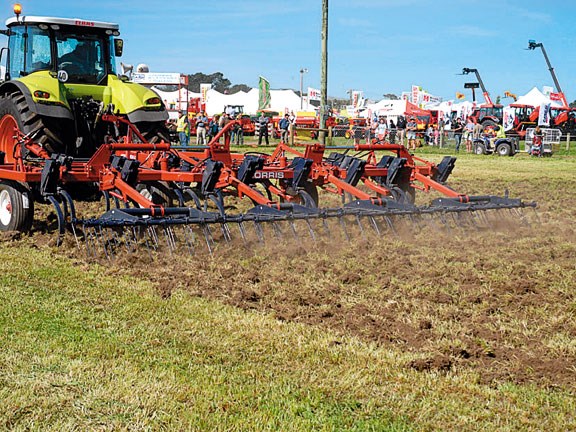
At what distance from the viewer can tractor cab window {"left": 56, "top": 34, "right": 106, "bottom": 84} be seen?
349 inches

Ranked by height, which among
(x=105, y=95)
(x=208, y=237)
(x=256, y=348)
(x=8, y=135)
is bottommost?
(x=256, y=348)

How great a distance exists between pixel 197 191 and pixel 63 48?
2708mm

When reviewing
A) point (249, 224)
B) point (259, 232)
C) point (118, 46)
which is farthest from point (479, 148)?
point (259, 232)

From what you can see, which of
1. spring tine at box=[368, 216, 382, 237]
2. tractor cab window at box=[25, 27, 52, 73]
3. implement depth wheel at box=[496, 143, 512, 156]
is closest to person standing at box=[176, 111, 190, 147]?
implement depth wheel at box=[496, 143, 512, 156]

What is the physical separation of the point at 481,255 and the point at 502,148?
1902cm

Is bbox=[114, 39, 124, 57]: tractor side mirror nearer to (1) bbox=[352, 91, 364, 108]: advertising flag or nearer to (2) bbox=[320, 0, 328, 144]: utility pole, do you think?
(2) bbox=[320, 0, 328, 144]: utility pole

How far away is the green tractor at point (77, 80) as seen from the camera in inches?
332

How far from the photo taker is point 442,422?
9.65 feet

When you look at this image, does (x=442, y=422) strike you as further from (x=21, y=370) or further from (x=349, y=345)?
(x=21, y=370)

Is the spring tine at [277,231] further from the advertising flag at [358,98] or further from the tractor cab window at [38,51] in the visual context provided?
the advertising flag at [358,98]

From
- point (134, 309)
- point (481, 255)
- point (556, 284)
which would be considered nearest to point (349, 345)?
point (134, 309)

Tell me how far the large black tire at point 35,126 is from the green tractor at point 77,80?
2 cm

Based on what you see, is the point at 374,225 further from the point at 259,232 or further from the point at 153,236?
the point at 153,236

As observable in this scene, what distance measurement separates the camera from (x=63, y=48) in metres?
8.88
